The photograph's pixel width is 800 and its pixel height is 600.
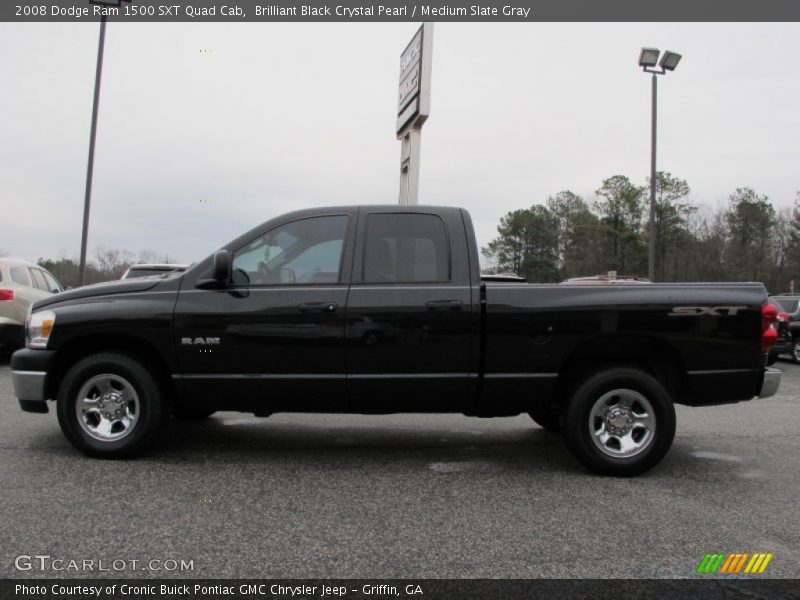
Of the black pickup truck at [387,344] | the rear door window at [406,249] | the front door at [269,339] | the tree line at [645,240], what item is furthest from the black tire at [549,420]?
the tree line at [645,240]

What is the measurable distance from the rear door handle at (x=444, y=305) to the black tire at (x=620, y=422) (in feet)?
3.51

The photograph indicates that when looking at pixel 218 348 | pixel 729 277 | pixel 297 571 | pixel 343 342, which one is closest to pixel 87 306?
pixel 218 348

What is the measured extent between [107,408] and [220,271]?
1.36 m

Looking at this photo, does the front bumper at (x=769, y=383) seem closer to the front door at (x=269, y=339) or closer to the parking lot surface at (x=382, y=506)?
the parking lot surface at (x=382, y=506)

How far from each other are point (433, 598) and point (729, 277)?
58096 millimetres

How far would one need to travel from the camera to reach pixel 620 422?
448 centimetres

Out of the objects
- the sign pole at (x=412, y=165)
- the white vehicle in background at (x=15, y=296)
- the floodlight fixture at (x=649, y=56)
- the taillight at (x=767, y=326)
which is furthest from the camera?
the floodlight fixture at (x=649, y=56)

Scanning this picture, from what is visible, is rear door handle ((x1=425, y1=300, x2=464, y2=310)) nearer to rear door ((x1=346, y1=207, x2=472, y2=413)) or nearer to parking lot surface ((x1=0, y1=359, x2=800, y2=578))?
rear door ((x1=346, y1=207, x2=472, y2=413))

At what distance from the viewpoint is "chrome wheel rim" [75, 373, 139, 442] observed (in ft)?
14.9

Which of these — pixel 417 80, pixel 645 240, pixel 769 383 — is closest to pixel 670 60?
pixel 417 80

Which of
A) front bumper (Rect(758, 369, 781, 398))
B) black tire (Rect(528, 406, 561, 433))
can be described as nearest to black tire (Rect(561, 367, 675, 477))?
front bumper (Rect(758, 369, 781, 398))

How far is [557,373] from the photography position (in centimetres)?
449

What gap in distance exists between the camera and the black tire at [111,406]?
450 cm

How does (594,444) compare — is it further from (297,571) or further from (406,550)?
(297,571)
